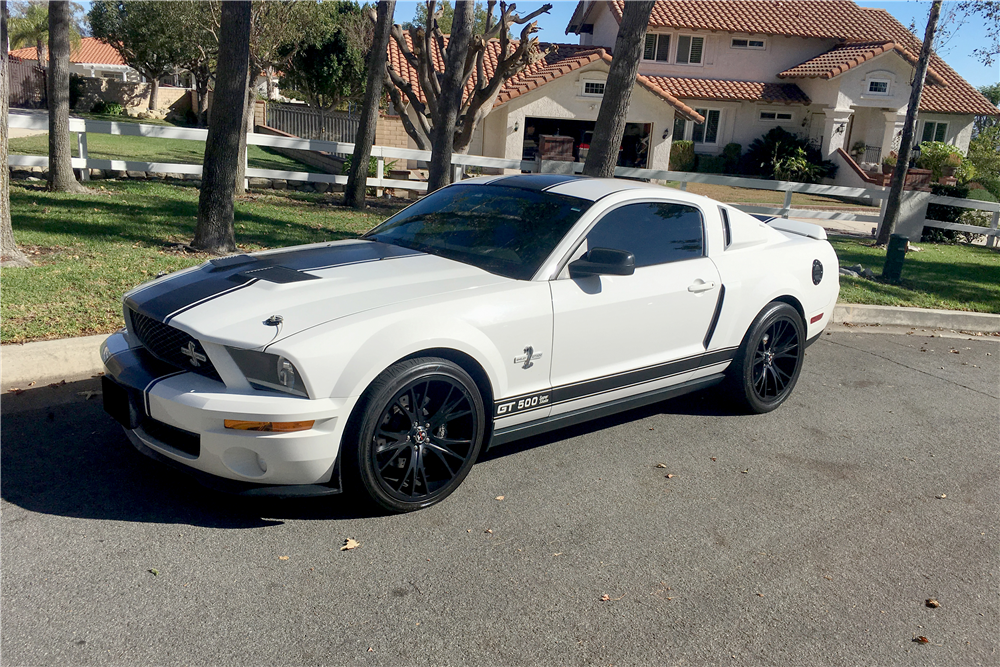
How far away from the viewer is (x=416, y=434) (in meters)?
4.19

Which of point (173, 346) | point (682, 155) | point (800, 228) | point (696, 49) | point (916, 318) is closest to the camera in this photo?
point (173, 346)

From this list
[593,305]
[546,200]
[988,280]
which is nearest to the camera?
[593,305]

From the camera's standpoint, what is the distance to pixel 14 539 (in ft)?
12.3

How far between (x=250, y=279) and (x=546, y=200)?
1943 mm

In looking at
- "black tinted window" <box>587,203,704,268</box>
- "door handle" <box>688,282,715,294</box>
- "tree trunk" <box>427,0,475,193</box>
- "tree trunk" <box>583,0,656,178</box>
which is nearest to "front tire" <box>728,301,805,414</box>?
"door handle" <box>688,282,715,294</box>

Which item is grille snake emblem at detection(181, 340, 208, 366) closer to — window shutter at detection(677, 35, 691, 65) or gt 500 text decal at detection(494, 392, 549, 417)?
gt 500 text decal at detection(494, 392, 549, 417)

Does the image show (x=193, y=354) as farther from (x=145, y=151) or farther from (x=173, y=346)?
(x=145, y=151)

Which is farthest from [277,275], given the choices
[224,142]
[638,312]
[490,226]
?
[224,142]

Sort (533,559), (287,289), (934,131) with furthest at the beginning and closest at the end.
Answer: (934,131)
(287,289)
(533,559)

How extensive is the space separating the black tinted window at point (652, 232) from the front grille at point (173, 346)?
232 cm

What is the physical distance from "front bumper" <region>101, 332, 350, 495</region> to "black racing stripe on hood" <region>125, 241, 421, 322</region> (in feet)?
1.39

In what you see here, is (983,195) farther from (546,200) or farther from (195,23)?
(195,23)

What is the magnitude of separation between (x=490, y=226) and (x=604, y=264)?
0.88 meters

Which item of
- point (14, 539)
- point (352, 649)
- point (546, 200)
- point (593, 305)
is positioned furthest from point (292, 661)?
point (546, 200)
